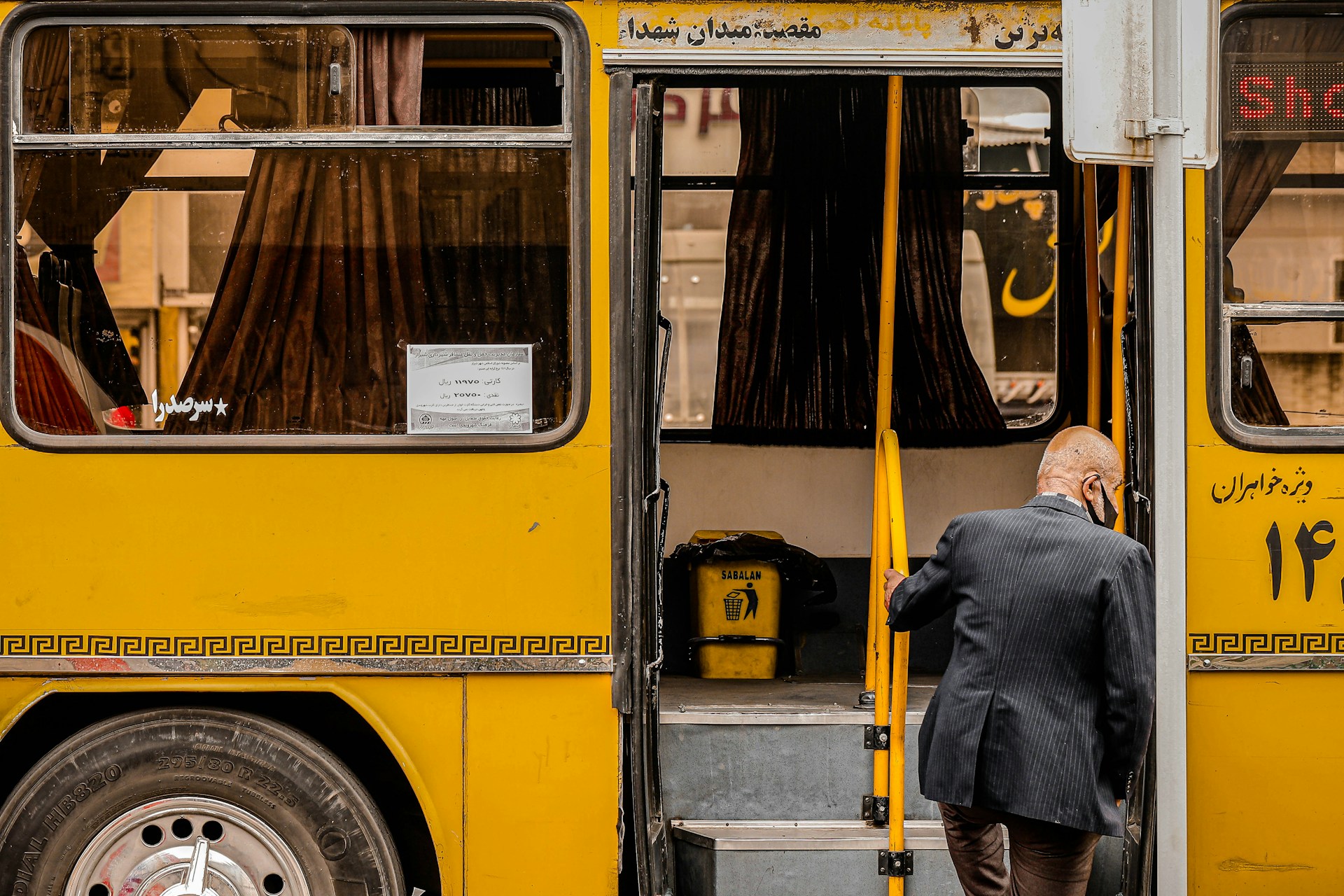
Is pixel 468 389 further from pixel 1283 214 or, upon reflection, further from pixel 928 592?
pixel 1283 214

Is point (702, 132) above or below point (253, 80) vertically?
above

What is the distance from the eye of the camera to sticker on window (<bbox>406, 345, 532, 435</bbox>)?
11.4 feet

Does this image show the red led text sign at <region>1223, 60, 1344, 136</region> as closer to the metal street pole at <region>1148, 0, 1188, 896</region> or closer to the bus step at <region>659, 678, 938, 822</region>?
the metal street pole at <region>1148, 0, 1188, 896</region>

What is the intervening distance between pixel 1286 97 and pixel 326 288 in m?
2.80

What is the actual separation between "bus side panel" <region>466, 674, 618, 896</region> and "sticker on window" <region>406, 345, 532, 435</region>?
71 cm

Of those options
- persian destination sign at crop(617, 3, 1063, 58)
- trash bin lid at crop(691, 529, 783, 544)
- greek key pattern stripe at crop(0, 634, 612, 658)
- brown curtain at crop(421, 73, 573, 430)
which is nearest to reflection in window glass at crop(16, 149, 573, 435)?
brown curtain at crop(421, 73, 573, 430)

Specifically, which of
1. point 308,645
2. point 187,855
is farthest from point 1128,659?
point 187,855

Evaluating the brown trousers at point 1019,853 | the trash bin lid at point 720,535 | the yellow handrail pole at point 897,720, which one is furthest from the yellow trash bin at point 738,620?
the brown trousers at point 1019,853

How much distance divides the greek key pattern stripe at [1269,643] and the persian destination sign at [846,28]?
170cm

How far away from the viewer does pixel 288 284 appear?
3.56 metres

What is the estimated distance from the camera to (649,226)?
139 inches

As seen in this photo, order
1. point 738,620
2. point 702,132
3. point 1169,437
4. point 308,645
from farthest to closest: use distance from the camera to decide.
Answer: point 702,132 < point 738,620 < point 308,645 < point 1169,437

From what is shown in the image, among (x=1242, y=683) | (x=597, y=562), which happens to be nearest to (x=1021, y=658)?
(x=1242, y=683)

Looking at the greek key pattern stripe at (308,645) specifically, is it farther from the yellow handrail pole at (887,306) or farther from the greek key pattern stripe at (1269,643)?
A: the greek key pattern stripe at (1269,643)
